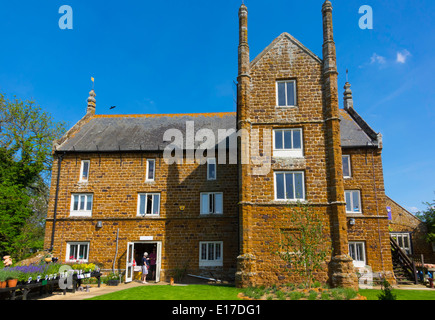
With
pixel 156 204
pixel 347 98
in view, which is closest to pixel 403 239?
pixel 347 98

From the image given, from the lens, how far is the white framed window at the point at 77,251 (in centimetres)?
2189

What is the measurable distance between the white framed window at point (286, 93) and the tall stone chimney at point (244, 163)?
180 cm

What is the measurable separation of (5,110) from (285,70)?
27171mm

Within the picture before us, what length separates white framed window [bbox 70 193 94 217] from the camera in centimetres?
2267

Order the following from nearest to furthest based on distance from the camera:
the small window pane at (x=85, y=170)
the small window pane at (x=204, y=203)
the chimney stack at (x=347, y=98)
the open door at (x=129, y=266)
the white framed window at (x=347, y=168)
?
the open door at (x=129, y=266) < the white framed window at (x=347, y=168) < the small window pane at (x=204, y=203) < the small window pane at (x=85, y=170) < the chimney stack at (x=347, y=98)

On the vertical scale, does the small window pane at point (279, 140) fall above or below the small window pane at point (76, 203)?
above

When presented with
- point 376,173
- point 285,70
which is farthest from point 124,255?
point 376,173

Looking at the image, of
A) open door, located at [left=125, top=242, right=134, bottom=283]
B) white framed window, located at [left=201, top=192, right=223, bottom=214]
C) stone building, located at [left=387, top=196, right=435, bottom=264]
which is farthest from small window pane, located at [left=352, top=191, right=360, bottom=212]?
open door, located at [left=125, top=242, right=134, bottom=283]

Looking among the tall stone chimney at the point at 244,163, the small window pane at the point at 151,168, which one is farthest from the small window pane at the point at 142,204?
the tall stone chimney at the point at 244,163

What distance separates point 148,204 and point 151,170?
2413 millimetres

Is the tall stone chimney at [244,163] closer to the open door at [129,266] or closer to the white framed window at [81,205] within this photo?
the open door at [129,266]

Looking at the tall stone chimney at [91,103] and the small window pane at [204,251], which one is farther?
the tall stone chimney at [91,103]

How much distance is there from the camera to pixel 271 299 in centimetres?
1331
